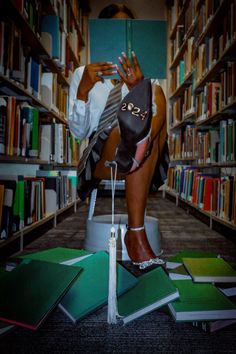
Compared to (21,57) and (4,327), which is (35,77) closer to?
(21,57)

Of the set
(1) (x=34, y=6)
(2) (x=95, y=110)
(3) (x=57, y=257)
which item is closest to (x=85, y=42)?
(1) (x=34, y=6)

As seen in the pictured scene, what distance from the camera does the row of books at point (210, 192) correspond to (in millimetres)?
1755

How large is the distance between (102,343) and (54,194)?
1.48 meters

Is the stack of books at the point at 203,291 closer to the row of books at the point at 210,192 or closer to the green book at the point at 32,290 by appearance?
the green book at the point at 32,290

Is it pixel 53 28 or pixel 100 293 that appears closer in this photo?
pixel 100 293

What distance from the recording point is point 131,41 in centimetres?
156

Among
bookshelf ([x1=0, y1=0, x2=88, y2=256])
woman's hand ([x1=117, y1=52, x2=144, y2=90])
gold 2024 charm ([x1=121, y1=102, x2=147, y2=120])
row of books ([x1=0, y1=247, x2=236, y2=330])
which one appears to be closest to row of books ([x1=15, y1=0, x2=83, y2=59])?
bookshelf ([x1=0, y1=0, x2=88, y2=256])

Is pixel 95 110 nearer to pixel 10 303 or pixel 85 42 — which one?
pixel 10 303

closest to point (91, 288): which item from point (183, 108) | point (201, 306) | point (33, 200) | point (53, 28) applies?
point (201, 306)

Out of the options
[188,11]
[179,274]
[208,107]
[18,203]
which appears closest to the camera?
[179,274]

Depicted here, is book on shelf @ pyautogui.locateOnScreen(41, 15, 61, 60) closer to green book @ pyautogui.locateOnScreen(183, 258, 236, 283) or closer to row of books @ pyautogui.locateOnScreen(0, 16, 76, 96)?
row of books @ pyautogui.locateOnScreen(0, 16, 76, 96)

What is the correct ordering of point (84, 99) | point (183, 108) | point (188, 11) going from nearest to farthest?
point (84, 99) < point (188, 11) < point (183, 108)

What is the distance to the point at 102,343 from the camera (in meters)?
0.63

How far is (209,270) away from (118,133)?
58 centimetres
